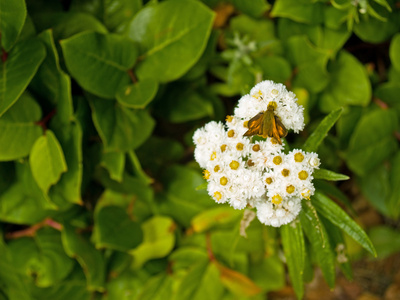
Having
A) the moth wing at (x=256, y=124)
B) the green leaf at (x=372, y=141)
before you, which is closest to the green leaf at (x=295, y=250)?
the moth wing at (x=256, y=124)

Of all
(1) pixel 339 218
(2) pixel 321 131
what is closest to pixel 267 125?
(2) pixel 321 131

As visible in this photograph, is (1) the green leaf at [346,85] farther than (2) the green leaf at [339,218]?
Yes

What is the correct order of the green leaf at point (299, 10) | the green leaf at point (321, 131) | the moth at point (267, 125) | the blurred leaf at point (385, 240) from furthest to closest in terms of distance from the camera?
1. the blurred leaf at point (385, 240)
2. the green leaf at point (299, 10)
3. the green leaf at point (321, 131)
4. the moth at point (267, 125)

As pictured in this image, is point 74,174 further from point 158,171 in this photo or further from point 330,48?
point 330,48

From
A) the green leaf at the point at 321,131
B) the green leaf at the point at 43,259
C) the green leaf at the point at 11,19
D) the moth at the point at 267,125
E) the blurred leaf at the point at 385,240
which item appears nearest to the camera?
the moth at the point at 267,125

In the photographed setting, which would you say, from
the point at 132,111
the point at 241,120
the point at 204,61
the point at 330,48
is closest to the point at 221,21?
the point at 204,61

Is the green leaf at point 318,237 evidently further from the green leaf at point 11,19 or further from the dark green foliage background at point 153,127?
the green leaf at point 11,19

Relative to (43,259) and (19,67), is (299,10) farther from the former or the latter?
(43,259)
